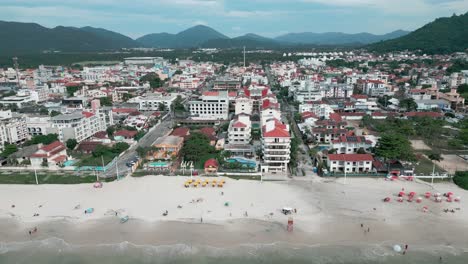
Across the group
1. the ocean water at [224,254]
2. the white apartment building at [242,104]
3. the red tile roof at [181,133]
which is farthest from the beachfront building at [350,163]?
the white apartment building at [242,104]

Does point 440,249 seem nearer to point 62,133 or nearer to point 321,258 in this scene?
point 321,258

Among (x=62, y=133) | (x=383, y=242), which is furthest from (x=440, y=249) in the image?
(x=62, y=133)

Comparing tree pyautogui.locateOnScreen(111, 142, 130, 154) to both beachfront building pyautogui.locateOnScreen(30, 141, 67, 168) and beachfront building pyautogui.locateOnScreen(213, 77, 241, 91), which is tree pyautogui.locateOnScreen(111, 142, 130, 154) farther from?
beachfront building pyautogui.locateOnScreen(213, 77, 241, 91)

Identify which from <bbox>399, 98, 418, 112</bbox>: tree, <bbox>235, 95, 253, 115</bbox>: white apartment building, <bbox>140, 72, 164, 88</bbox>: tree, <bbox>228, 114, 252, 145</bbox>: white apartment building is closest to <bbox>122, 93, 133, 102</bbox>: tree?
<bbox>140, 72, 164, 88</bbox>: tree

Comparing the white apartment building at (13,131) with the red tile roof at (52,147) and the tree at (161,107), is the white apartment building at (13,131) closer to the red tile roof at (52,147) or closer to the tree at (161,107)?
the red tile roof at (52,147)

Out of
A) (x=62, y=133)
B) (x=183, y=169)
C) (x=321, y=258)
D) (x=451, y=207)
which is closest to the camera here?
(x=321, y=258)
